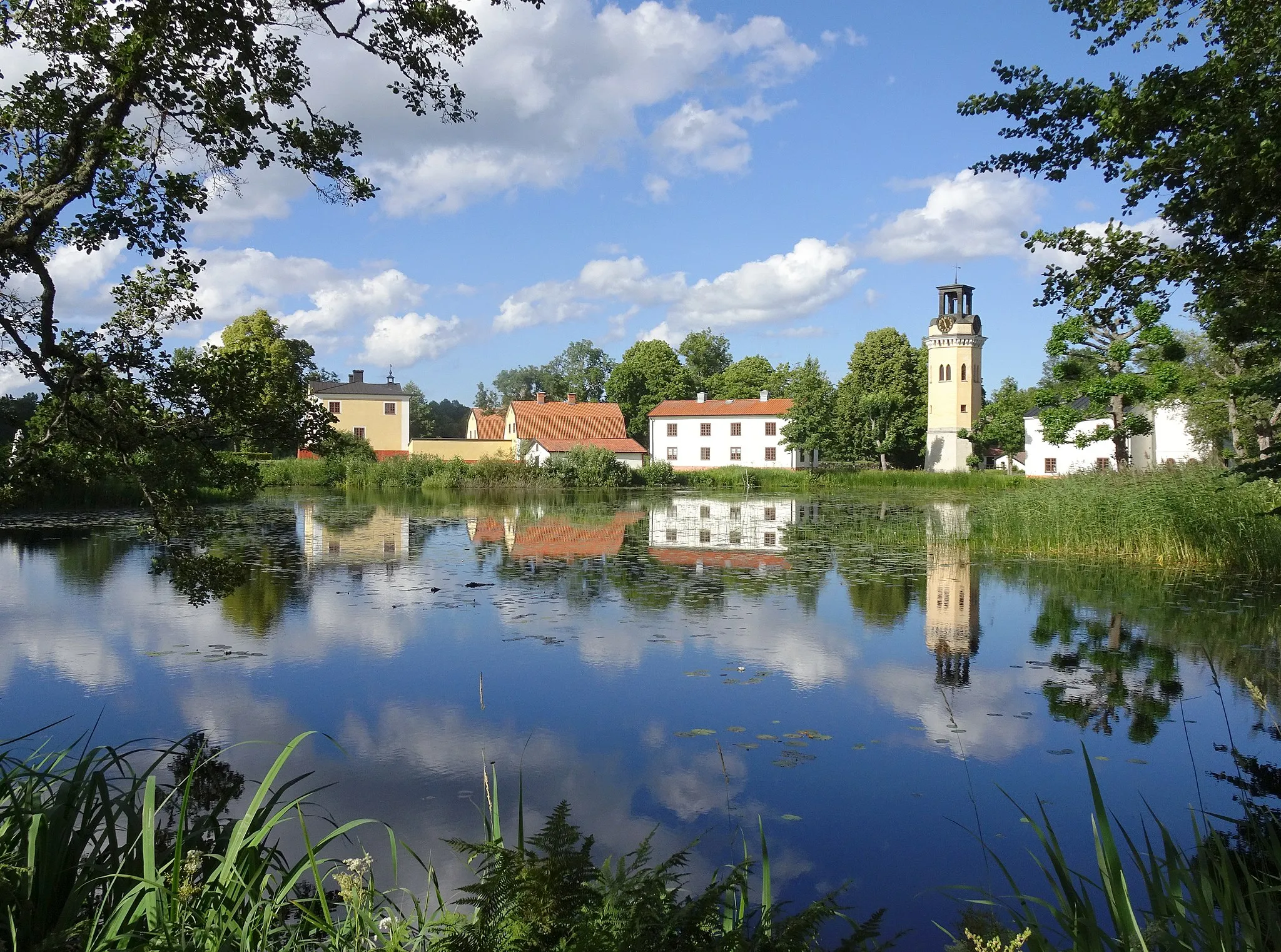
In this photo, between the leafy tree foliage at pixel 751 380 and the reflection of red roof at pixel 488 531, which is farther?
the leafy tree foliage at pixel 751 380

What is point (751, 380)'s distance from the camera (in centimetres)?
6969

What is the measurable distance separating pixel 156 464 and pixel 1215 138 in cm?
690

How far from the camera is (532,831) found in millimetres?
5125

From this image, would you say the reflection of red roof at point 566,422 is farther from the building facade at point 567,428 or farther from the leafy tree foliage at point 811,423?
the leafy tree foliage at point 811,423

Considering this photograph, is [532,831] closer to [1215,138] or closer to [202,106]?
[202,106]

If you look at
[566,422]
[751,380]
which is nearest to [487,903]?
[566,422]

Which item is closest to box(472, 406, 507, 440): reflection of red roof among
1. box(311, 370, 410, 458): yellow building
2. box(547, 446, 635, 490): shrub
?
box(311, 370, 410, 458): yellow building

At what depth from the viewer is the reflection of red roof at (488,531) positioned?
21.4 m

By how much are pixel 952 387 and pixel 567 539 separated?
36973 millimetres

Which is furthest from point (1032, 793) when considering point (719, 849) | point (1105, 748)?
point (719, 849)

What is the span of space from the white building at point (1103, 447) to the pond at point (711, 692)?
3296cm

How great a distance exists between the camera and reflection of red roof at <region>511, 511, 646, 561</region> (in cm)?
1853

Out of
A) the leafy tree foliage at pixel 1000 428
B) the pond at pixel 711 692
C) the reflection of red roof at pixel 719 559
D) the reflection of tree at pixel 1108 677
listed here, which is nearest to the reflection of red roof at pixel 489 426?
the leafy tree foliage at pixel 1000 428

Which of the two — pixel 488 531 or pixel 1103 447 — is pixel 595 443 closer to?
pixel 1103 447
